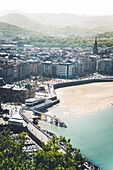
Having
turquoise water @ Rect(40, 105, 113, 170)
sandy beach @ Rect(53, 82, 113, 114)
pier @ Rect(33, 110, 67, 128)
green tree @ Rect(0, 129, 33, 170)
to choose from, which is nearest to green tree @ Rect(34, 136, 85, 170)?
green tree @ Rect(0, 129, 33, 170)

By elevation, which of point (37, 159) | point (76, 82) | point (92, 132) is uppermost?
point (37, 159)

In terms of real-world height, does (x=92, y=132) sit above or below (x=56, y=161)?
below

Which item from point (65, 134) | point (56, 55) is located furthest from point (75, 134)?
point (56, 55)

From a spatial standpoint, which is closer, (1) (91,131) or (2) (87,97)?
(1) (91,131)

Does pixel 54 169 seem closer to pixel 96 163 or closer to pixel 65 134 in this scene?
pixel 96 163

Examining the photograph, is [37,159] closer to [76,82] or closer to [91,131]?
[91,131]

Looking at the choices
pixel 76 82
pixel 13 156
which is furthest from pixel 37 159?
pixel 76 82
